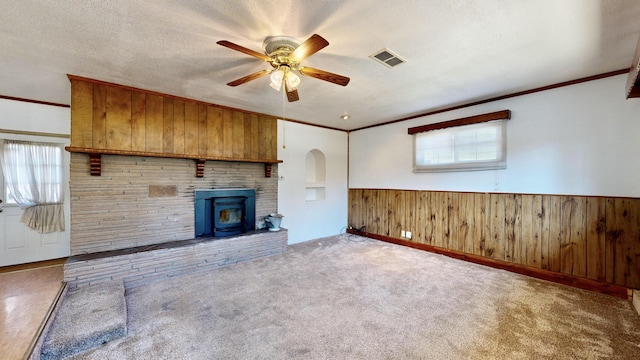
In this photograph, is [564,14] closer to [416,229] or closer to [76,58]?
[416,229]

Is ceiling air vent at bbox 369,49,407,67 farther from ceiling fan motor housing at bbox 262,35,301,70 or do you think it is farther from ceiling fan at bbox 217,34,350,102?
ceiling fan motor housing at bbox 262,35,301,70

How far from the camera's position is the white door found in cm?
355

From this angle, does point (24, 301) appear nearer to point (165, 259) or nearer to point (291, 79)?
point (165, 259)

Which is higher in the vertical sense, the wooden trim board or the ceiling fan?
the ceiling fan

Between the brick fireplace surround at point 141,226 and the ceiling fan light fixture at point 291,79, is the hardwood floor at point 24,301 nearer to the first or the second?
the brick fireplace surround at point 141,226

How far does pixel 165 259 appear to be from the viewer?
10.4ft

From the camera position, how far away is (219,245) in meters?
3.61

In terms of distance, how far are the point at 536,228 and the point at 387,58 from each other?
9.61 feet

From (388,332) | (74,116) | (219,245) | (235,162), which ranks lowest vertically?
(388,332)

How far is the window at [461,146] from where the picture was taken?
11.6 ft

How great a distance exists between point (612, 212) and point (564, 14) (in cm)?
234

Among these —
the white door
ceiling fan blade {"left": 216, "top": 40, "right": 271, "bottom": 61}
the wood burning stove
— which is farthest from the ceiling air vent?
the white door

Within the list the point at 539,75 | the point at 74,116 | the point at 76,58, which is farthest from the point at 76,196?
the point at 539,75

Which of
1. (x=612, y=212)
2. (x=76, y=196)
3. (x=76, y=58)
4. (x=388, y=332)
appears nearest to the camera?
(x=388, y=332)
